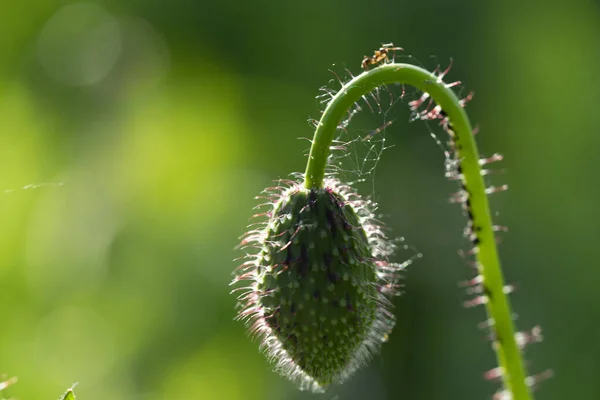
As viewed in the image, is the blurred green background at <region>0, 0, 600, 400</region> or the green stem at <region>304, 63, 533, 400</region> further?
the blurred green background at <region>0, 0, 600, 400</region>

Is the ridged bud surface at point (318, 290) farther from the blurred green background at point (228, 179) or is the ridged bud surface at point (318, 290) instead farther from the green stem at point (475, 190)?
the blurred green background at point (228, 179)

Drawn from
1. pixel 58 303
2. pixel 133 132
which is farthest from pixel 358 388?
pixel 133 132

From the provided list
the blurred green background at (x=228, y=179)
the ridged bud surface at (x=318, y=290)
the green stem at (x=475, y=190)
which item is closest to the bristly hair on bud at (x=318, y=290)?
the ridged bud surface at (x=318, y=290)

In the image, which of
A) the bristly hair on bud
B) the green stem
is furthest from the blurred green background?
the green stem

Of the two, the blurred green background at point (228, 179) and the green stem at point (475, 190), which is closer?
the green stem at point (475, 190)

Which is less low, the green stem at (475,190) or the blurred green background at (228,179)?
the blurred green background at (228,179)

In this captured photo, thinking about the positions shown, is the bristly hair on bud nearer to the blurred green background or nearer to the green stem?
the green stem

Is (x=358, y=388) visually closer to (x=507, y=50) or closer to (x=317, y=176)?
(x=507, y=50)

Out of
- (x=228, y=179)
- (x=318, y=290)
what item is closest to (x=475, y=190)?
(x=318, y=290)
